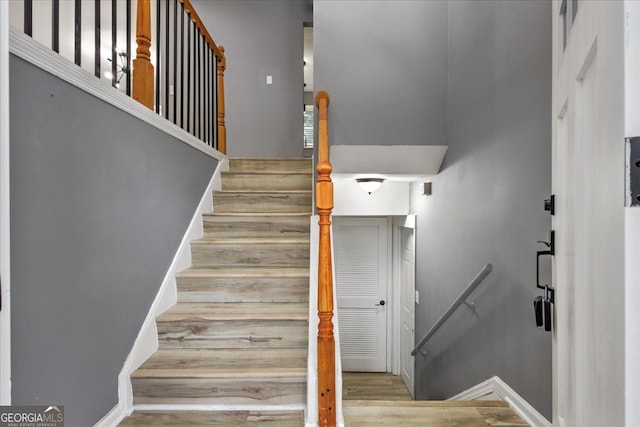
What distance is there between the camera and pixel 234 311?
217 cm

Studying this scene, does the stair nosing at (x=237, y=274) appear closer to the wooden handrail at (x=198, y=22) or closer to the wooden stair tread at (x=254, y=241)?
the wooden stair tread at (x=254, y=241)

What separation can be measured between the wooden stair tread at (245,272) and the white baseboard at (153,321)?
84 mm

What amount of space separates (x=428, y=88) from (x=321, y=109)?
0.88 meters

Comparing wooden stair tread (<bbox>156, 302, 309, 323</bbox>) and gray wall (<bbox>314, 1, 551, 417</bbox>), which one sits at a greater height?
gray wall (<bbox>314, 1, 551, 417</bbox>)

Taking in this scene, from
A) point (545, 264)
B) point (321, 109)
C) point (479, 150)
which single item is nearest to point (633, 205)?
point (545, 264)

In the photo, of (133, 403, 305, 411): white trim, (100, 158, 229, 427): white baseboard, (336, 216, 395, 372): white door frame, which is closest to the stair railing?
(100, 158, 229, 427): white baseboard

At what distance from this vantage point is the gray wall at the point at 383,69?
299cm

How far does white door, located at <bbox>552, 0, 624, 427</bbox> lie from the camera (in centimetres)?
59

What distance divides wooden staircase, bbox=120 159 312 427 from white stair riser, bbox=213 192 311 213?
15 cm

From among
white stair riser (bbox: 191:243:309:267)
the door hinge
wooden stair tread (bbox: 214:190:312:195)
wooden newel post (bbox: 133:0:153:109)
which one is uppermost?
wooden newel post (bbox: 133:0:153:109)

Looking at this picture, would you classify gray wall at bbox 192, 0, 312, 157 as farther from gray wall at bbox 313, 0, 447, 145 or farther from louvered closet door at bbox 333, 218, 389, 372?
gray wall at bbox 313, 0, 447, 145

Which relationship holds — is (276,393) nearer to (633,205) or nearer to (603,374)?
(603,374)

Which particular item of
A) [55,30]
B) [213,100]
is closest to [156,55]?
[55,30]

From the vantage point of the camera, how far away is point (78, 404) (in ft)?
4.54
